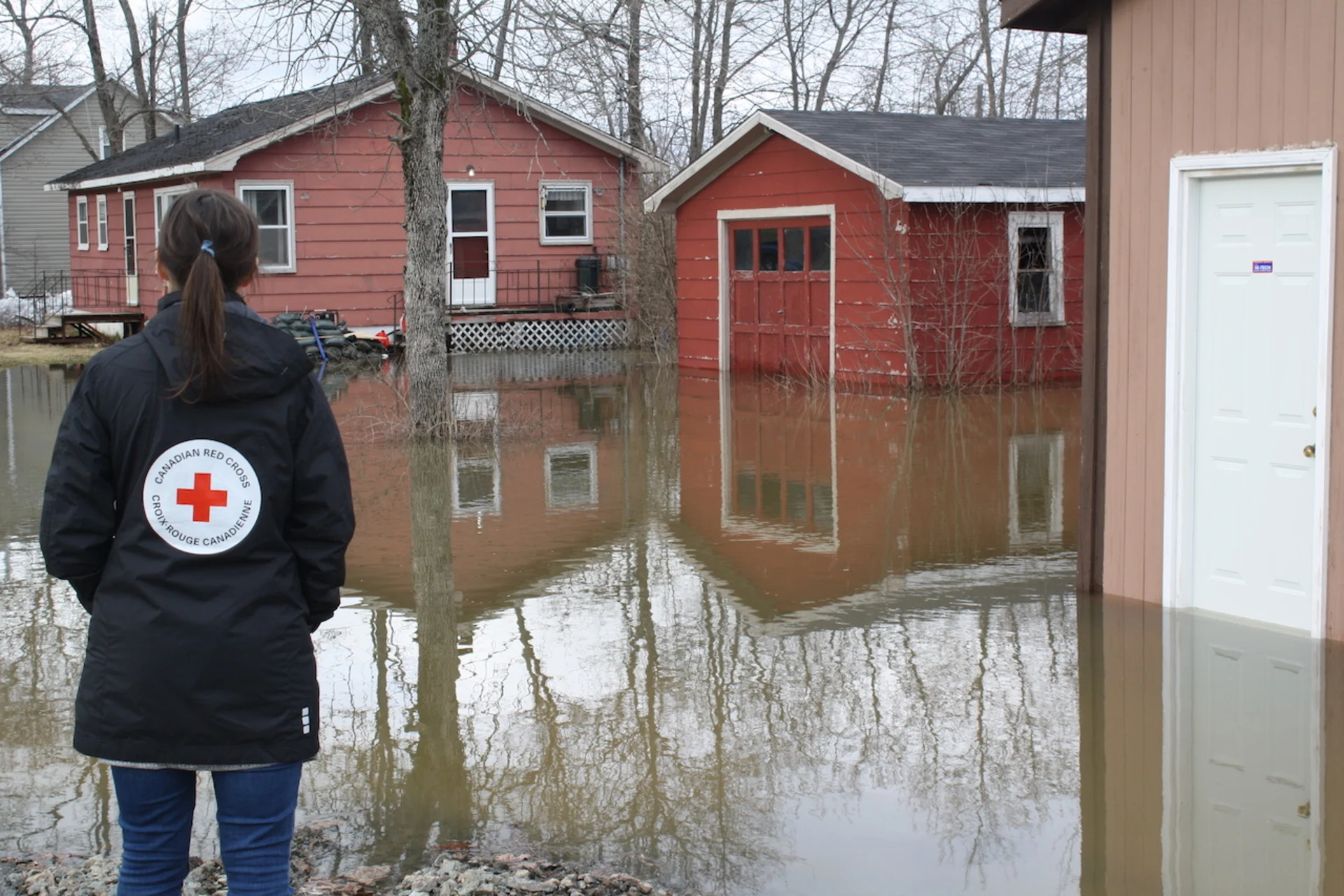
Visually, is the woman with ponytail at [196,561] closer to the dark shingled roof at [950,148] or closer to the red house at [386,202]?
the dark shingled roof at [950,148]

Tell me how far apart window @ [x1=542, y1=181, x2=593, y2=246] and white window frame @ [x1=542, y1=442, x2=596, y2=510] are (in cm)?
1309

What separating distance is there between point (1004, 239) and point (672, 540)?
9.55m

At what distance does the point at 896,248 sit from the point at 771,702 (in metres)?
11.8

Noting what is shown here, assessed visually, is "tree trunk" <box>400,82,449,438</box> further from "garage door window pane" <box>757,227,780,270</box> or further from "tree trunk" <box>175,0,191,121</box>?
"tree trunk" <box>175,0,191,121</box>

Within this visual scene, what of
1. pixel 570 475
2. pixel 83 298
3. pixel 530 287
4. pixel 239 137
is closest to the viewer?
pixel 570 475

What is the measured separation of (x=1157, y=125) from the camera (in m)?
7.21

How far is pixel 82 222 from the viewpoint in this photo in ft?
105

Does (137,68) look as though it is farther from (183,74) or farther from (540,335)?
(540,335)

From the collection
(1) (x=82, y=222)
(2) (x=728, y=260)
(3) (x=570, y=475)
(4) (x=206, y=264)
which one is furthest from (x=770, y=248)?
(1) (x=82, y=222)

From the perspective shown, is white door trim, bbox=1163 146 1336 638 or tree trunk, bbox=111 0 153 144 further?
tree trunk, bbox=111 0 153 144

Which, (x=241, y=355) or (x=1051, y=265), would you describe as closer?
(x=241, y=355)

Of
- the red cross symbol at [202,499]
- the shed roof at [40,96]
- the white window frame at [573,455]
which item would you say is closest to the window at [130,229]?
the shed roof at [40,96]

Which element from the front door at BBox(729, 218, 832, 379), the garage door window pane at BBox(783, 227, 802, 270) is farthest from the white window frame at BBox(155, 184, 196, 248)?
the garage door window pane at BBox(783, 227, 802, 270)

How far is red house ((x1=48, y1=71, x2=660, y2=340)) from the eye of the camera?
24.2 m
